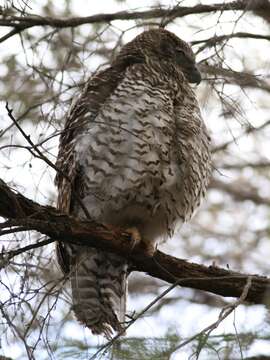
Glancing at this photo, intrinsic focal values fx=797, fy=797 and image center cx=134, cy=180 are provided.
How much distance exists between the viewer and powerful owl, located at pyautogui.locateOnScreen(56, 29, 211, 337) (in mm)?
4648

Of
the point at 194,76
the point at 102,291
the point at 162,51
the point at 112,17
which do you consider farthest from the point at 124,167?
the point at 112,17

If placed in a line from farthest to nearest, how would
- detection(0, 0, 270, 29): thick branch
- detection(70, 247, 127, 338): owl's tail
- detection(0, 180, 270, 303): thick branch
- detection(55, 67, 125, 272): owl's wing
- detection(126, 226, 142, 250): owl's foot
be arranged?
detection(0, 0, 270, 29): thick branch
detection(70, 247, 127, 338): owl's tail
detection(55, 67, 125, 272): owl's wing
detection(126, 226, 142, 250): owl's foot
detection(0, 180, 270, 303): thick branch

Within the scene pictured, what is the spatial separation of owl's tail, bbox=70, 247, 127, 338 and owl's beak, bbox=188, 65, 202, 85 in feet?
4.48

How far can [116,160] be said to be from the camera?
15.2 feet

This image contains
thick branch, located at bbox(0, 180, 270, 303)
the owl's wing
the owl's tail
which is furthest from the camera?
the owl's tail

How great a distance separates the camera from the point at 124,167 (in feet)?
15.3

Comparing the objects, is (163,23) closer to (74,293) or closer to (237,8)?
(237,8)

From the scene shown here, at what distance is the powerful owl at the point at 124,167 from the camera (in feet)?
15.3

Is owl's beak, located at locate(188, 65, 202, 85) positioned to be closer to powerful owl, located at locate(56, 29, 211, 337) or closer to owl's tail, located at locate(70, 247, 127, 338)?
powerful owl, located at locate(56, 29, 211, 337)

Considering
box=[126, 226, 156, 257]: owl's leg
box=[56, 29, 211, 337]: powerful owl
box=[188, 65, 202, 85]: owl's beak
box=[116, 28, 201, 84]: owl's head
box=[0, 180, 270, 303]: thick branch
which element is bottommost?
box=[0, 180, 270, 303]: thick branch

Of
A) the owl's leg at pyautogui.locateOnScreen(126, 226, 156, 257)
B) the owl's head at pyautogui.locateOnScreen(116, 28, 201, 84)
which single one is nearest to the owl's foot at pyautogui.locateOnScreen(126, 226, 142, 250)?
the owl's leg at pyautogui.locateOnScreen(126, 226, 156, 257)

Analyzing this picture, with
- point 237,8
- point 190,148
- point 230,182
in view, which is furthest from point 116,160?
point 230,182

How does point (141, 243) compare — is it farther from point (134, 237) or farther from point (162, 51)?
point (162, 51)

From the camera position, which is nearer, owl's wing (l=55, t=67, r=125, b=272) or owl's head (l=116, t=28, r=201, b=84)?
owl's wing (l=55, t=67, r=125, b=272)
